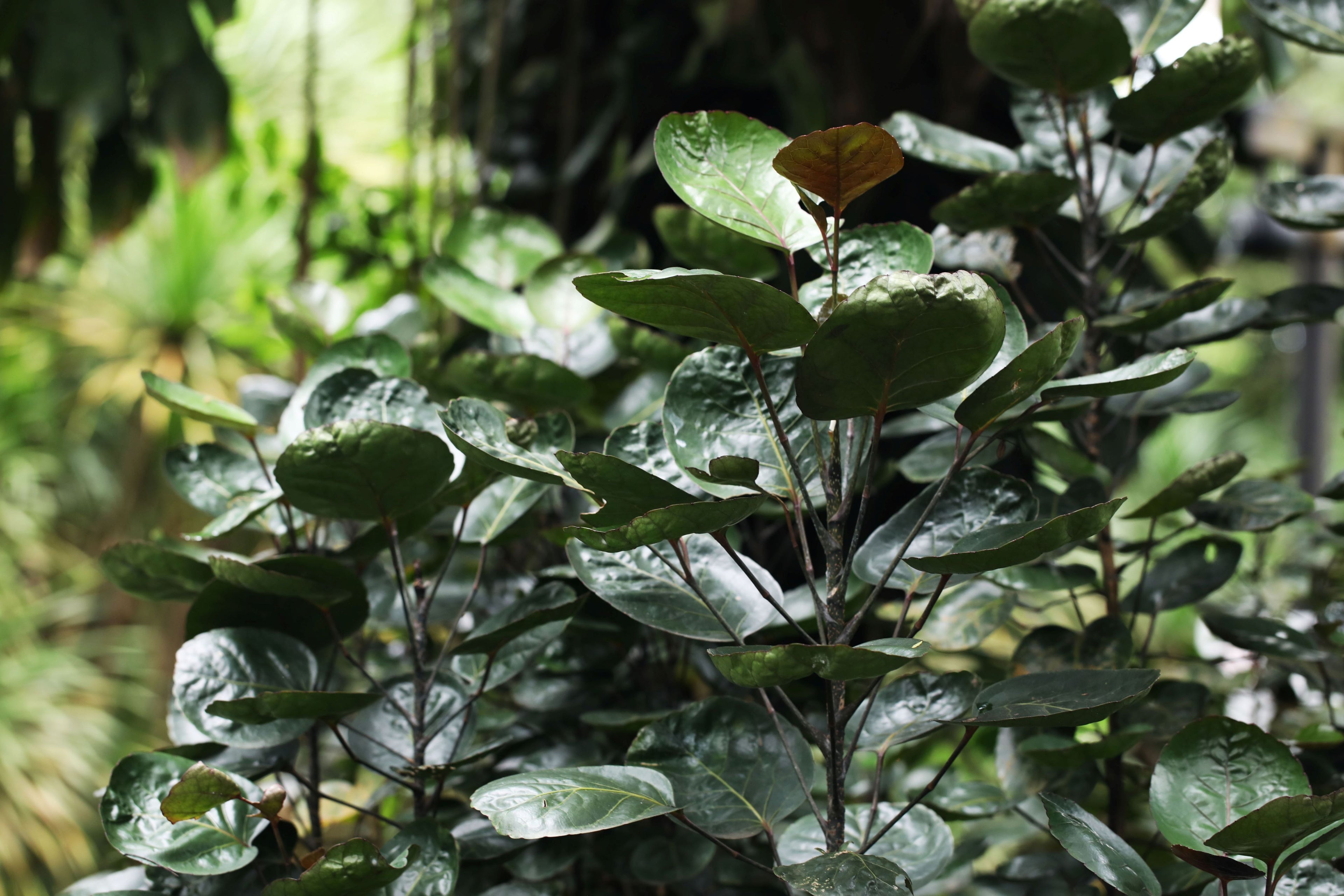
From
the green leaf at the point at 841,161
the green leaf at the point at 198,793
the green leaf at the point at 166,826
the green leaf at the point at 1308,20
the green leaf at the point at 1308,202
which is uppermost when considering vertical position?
the green leaf at the point at 1308,20

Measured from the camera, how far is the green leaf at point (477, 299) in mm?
624

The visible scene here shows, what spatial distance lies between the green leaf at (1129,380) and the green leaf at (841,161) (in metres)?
0.10

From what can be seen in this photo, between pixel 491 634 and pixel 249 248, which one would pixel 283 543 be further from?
pixel 249 248

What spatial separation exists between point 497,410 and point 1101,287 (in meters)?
0.38

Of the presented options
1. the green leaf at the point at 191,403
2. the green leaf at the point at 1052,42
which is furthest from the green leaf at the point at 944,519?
the green leaf at the point at 191,403

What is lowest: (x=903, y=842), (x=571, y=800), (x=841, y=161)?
(x=903, y=842)

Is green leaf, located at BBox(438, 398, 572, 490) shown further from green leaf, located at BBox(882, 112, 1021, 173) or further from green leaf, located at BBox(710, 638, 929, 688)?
green leaf, located at BBox(882, 112, 1021, 173)

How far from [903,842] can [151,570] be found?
0.41 metres

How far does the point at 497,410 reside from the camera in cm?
43

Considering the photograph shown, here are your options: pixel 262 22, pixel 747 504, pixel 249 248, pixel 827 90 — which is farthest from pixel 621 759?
pixel 262 22

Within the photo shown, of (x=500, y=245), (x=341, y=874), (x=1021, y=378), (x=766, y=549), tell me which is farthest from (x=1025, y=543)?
(x=500, y=245)

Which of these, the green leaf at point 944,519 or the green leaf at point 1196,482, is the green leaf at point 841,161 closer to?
the green leaf at point 944,519

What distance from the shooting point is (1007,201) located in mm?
492

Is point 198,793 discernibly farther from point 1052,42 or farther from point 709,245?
point 1052,42
